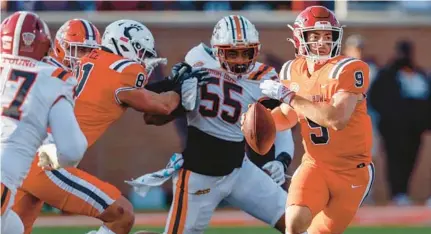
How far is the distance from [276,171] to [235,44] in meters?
0.82

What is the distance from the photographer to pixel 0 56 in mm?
4867

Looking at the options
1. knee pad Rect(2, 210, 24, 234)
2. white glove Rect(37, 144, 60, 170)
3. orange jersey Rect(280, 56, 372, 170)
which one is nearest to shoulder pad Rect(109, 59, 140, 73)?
white glove Rect(37, 144, 60, 170)

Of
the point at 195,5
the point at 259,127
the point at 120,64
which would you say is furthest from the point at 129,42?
the point at 195,5

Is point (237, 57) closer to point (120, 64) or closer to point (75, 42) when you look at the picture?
point (120, 64)

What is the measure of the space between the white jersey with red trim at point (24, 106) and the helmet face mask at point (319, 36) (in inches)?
58.4

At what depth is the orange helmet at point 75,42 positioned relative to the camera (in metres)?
6.63

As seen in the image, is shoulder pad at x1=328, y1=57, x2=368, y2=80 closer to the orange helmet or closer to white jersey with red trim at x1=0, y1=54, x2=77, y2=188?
white jersey with red trim at x1=0, y1=54, x2=77, y2=188

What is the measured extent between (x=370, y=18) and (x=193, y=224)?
5495mm

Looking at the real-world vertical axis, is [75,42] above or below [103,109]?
above

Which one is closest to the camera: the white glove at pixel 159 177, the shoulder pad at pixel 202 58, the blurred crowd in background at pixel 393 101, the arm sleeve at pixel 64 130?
the arm sleeve at pixel 64 130

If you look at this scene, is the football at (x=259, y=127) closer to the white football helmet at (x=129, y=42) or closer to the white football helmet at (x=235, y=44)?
the white football helmet at (x=235, y=44)

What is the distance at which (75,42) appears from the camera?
663 centimetres

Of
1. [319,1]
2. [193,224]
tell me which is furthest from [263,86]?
[319,1]

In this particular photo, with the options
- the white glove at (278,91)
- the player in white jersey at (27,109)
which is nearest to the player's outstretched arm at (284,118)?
the white glove at (278,91)
